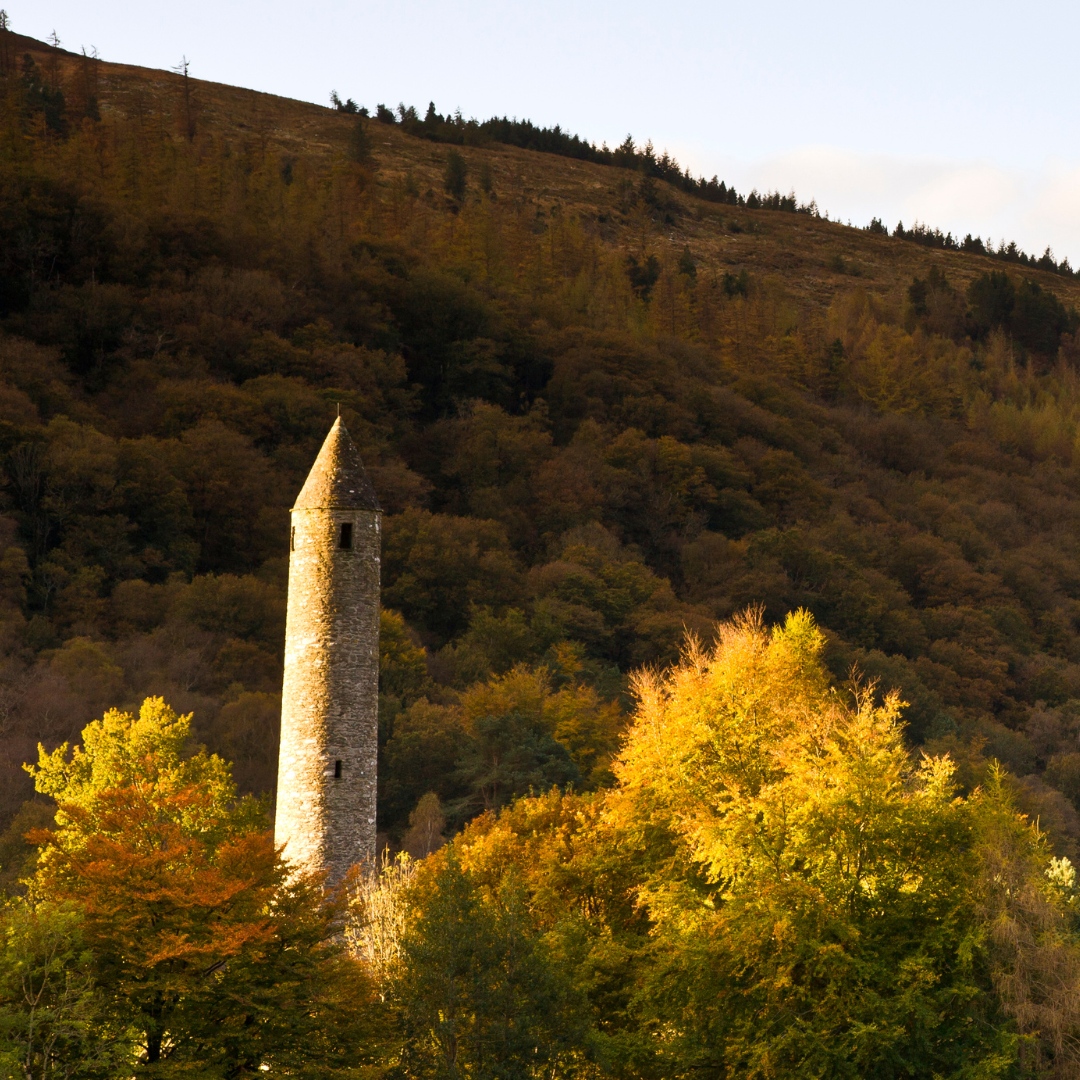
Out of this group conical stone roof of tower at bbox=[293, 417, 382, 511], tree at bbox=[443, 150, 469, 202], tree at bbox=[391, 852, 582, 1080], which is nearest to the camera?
tree at bbox=[391, 852, 582, 1080]

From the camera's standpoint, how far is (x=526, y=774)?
5044 centimetres

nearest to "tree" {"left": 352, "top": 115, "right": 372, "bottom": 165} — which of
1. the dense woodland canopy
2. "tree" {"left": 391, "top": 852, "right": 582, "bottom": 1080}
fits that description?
the dense woodland canopy

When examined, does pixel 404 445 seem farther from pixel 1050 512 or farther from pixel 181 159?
pixel 1050 512

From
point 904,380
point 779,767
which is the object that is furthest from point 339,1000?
point 904,380

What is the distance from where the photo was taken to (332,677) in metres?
28.6

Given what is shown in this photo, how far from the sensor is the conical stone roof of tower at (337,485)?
98.0 ft

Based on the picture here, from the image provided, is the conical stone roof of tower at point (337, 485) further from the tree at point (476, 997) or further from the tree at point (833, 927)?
the tree at point (476, 997)

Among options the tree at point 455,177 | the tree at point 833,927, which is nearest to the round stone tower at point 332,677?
the tree at point 833,927

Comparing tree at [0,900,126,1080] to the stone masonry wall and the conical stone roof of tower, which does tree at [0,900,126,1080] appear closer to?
the stone masonry wall

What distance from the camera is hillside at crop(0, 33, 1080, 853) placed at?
56750 millimetres

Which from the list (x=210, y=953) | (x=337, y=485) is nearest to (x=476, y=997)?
(x=210, y=953)

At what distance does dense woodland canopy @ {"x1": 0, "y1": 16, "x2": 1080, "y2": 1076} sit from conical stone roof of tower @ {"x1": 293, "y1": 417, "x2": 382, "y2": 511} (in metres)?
5.72

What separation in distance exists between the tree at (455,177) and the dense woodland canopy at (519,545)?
13470mm

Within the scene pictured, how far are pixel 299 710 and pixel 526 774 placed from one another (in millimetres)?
22585
